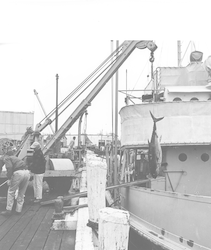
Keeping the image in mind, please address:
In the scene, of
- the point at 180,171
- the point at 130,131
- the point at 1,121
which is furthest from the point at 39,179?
the point at 1,121

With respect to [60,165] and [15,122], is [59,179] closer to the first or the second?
[60,165]

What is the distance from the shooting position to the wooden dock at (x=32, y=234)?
4.74 metres

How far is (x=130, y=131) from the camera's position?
9.08 m

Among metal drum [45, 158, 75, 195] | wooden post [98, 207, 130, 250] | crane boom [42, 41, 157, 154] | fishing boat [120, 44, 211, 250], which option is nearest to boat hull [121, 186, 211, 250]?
fishing boat [120, 44, 211, 250]

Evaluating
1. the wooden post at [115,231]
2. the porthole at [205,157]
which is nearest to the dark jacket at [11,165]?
the wooden post at [115,231]

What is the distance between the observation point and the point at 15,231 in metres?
5.49

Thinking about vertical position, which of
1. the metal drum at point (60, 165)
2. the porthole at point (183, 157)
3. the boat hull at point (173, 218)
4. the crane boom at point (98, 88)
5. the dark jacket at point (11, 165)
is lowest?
the boat hull at point (173, 218)

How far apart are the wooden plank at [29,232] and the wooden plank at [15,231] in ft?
0.24

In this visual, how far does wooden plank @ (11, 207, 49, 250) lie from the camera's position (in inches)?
187

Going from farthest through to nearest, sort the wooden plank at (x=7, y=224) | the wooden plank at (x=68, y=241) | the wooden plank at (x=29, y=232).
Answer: the wooden plank at (x=7, y=224) → the wooden plank at (x=29, y=232) → the wooden plank at (x=68, y=241)

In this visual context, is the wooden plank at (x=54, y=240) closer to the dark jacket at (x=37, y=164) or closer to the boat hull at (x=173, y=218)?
the boat hull at (x=173, y=218)

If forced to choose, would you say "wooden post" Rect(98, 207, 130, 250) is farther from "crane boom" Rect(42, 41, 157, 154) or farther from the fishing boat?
"crane boom" Rect(42, 41, 157, 154)

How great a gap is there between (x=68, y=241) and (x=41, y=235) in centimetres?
66

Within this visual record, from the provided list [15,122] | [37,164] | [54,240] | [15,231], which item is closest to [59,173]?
[37,164]
